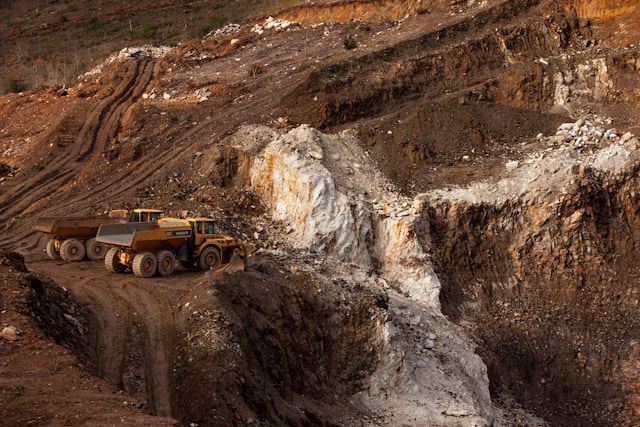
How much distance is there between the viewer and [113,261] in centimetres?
1959

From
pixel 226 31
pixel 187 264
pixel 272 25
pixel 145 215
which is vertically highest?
pixel 226 31

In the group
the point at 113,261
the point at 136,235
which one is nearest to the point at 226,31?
the point at 113,261

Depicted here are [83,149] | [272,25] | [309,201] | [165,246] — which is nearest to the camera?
[165,246]

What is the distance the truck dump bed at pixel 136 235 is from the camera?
19000mm

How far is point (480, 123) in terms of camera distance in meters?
27.5

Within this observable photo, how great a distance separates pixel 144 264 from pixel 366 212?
23.5 ft

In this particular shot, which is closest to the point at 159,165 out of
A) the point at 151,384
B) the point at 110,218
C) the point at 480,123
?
the point at 110,218

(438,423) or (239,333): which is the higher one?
(239,333)

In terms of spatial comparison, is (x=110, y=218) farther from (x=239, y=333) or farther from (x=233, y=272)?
(x=239, y=333)

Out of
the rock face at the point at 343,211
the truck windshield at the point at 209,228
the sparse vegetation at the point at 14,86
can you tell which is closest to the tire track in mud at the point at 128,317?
the truck windshield at the point at 209,228

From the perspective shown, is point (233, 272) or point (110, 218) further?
point (110, 218)

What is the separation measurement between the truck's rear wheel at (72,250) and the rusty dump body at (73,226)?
0.18 metres

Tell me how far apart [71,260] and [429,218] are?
10851 mm

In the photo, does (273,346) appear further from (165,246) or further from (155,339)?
(165,246)
